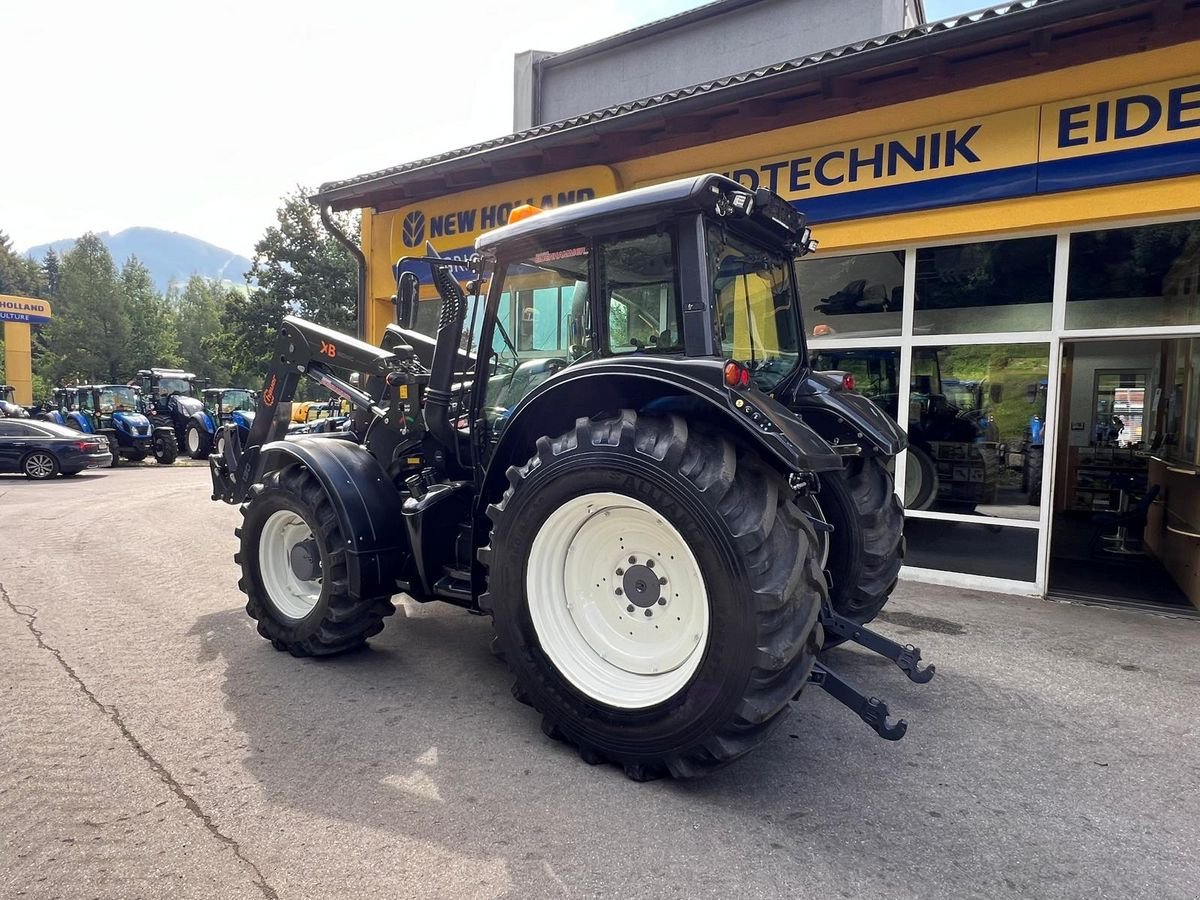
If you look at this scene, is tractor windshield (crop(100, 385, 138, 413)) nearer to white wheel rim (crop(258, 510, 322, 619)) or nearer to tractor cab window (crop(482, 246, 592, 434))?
white wheel rim (crop(258, 510, 322, 619))

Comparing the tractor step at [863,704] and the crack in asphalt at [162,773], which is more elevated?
the tractor step at [863,704]

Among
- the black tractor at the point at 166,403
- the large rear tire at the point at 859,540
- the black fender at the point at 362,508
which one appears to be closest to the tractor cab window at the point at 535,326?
the black fender at the point at 362,508

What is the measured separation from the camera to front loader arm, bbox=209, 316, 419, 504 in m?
4.35

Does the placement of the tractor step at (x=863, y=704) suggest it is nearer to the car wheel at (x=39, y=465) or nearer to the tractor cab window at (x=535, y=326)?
the tractor cab window at (x=535, y=326)

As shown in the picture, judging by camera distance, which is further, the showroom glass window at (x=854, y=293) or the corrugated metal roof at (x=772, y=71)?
the showroom glass window at (x=854, y=293)

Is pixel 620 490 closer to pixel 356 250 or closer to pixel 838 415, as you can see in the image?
pixel 838 415

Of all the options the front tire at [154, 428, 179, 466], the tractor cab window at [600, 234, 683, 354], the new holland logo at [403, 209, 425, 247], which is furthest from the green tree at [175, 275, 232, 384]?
the tractor cab window at [600, 234, 683, 354]

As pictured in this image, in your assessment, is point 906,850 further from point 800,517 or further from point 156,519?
point 156,519

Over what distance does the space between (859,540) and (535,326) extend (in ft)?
6.84

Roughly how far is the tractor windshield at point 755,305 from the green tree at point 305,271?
3013cm

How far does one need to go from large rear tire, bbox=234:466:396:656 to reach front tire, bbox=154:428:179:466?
15793 millimetres

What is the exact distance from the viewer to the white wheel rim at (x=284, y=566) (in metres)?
4.29

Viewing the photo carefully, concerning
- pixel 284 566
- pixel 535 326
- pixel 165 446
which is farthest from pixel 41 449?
pixel 535 326

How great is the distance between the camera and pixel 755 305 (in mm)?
3607
